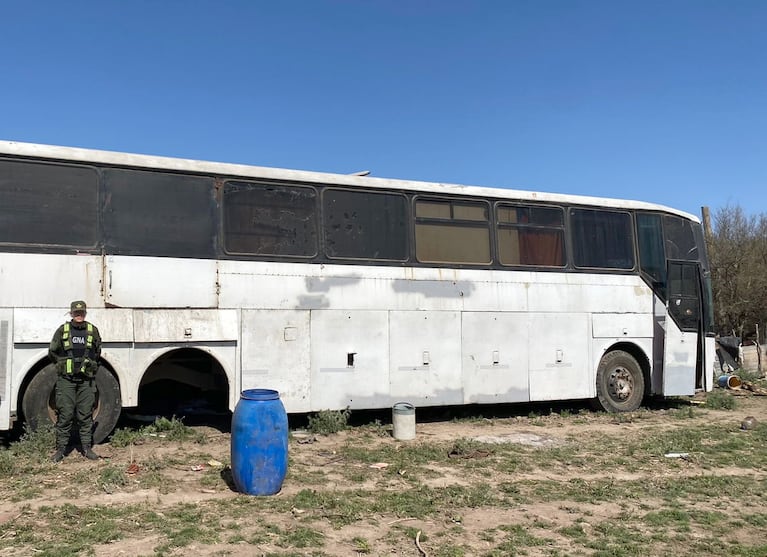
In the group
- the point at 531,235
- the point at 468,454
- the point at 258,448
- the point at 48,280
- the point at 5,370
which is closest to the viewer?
the point at 258,448

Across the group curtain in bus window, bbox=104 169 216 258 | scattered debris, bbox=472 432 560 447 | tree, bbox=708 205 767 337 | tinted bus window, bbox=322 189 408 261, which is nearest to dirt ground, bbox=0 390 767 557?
scattered debris, bbox=472 432 560 447

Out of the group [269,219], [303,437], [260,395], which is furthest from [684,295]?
[260,395]

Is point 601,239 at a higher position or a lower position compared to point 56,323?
higher

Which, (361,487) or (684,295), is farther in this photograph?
(684,295)

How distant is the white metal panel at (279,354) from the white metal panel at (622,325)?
17.5ft

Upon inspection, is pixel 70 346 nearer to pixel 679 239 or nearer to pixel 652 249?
pixel 652 249

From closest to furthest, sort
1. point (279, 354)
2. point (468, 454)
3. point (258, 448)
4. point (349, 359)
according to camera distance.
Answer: point (258, 448)
point (468, 454)
point (279, 354)
point (349, 359)

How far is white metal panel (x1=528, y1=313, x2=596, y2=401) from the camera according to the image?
10.9 m

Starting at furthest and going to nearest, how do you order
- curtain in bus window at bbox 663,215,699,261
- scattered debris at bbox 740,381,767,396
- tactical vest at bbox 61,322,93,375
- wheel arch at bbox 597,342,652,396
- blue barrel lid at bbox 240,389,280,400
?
scattered debris at bbox 740,381,767,396 → curtain in bus window at bbox 663,215,699,261 → wheel arch at bbox 597,342,652,396 → tactical vest at bbox 61,322,93,375 → blue barrel lid at bbox 240,389,280,400

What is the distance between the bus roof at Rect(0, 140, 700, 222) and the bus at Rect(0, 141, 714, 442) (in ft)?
0.09

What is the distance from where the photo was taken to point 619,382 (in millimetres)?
11680

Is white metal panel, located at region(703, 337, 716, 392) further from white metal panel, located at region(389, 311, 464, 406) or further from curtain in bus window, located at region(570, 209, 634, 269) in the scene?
white metal panel, located at region(389, 311, 464, 406)

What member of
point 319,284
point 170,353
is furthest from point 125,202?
point 319,284

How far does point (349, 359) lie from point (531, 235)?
12.8ft
